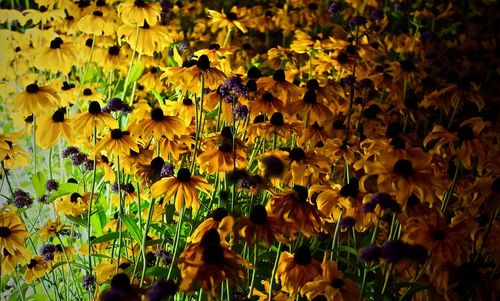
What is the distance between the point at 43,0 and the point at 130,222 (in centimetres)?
140

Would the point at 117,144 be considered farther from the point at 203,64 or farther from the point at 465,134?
the point at 465,134

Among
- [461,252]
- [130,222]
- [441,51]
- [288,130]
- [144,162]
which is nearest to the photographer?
[461,252]

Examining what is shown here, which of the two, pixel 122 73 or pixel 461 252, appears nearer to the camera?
pixel 461 252

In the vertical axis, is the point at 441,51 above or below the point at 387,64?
below

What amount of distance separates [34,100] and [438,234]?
1.05m

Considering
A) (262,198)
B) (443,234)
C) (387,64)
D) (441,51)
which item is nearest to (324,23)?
(441,51)

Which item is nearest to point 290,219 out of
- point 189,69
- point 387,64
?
point 189,69

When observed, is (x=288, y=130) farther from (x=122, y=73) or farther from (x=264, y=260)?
(x=122, y=73)

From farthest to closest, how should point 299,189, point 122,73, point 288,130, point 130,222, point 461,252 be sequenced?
point 122,73, point 288,130, point 130,222, point 299,189, point 461,252

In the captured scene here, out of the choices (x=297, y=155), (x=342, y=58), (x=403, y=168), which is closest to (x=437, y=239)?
(x=403, y=168)

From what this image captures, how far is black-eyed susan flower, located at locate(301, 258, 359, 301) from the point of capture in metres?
1.13

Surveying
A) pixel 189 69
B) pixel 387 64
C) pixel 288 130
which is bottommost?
pixel 387 64

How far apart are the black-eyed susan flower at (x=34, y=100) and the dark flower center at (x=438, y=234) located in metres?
1.02

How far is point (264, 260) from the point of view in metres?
1.55
